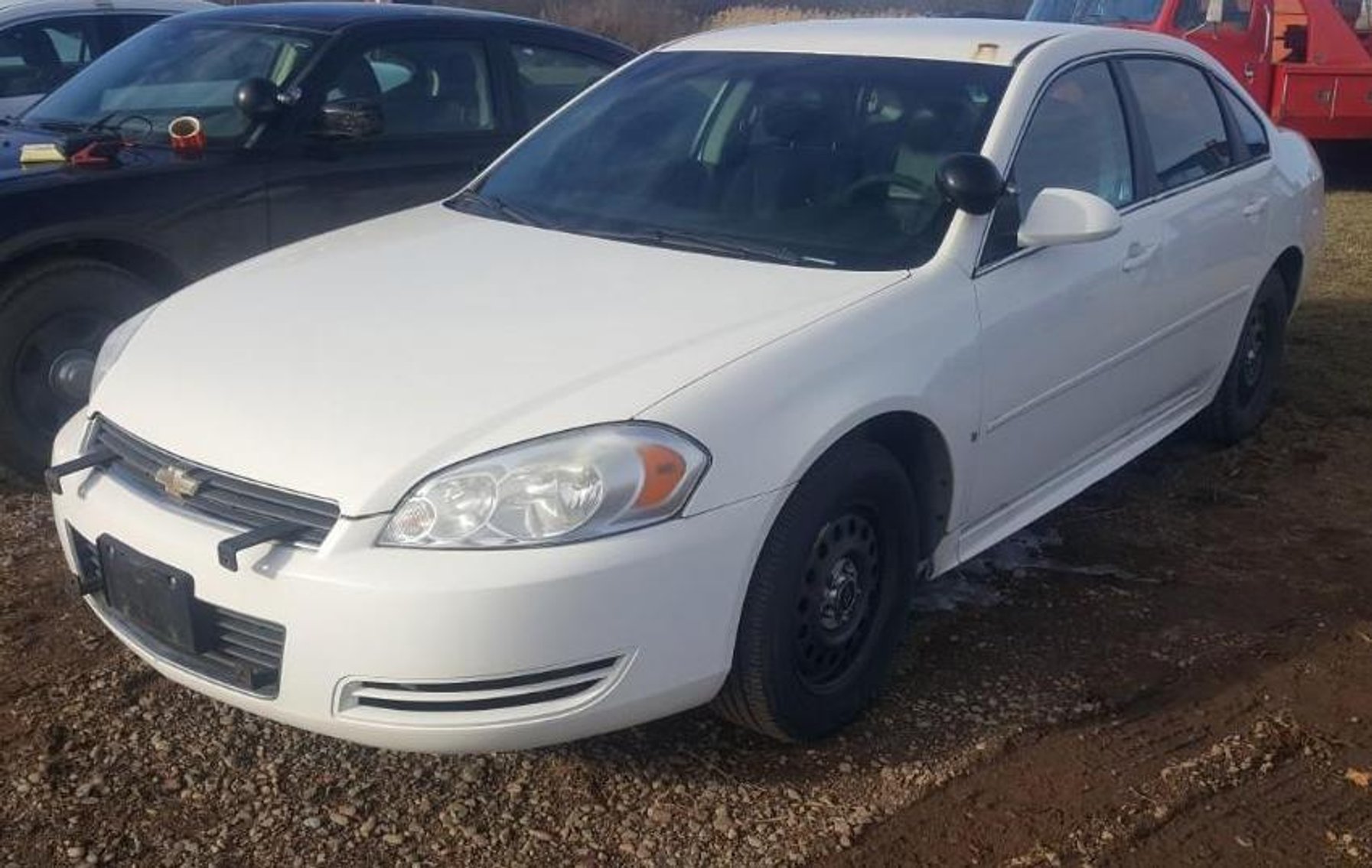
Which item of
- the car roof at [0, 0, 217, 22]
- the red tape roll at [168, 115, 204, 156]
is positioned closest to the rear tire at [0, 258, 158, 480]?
the red tape roll at [168, 115, 204, 156]

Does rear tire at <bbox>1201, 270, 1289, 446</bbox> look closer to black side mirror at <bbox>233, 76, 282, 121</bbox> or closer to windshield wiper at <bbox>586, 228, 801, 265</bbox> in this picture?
windshield wiper at <bbox>586, 228, 801, 265</bbox>

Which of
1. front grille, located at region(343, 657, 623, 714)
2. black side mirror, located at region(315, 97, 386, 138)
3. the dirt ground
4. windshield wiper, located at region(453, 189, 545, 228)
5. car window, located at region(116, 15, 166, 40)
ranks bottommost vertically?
the dirt ground

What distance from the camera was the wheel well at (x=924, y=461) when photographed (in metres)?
3.42

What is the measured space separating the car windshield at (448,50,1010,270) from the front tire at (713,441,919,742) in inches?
24.7

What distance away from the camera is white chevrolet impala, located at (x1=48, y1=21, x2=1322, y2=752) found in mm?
2779

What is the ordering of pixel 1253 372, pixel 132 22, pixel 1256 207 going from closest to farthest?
1. pixel 1256 207
2. pixel 1253 372
3. pixel 132 22

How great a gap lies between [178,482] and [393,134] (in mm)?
3106

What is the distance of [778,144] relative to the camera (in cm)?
406

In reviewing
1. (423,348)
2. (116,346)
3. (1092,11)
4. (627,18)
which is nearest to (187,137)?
(116,346)

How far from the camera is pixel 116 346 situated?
366cm

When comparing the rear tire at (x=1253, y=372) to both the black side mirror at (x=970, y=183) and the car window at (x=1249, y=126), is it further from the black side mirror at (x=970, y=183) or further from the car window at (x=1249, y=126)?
the black side mirror at (x=970, y=183)

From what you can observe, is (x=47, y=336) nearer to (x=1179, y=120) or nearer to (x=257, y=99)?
(x=257, y=99)

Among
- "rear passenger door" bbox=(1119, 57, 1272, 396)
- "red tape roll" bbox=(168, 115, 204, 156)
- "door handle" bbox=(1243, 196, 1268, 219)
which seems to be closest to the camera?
Result: "rear passenger door" bbox=(1119, 57, 1272, 396)

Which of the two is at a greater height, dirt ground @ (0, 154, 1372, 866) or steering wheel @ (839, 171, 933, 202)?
steering wheel @ (839, 171, 933, 202)
